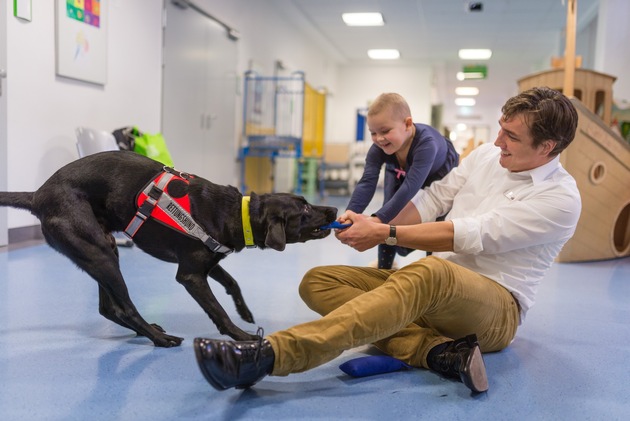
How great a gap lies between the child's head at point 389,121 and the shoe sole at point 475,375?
3.55ft

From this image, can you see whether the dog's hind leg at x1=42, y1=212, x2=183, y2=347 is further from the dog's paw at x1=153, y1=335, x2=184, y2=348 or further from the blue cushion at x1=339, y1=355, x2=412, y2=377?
the blue cushion at x1=339, y1=355, x2=412, y2=377

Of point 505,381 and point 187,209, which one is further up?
point 187,209

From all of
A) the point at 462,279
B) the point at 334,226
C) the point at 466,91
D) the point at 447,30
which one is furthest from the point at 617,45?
the point at 466,91

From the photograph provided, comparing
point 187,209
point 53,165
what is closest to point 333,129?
point 53,165

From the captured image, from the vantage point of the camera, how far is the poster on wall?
12.8 ft

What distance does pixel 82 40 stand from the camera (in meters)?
4.09

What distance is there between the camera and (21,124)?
11.8 ft

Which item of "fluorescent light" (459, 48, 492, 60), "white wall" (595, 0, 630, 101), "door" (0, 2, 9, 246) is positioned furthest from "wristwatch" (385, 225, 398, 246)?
"fluorescent light" (459, 48, 492, 60)

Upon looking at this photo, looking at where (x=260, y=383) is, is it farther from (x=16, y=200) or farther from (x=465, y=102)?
(x=465, y=102)

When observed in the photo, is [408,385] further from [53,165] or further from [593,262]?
[53,165]

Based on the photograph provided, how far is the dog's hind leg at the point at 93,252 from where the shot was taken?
1.66m

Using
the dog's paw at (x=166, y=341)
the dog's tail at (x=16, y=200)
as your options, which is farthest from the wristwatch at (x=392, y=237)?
the dog's tail at (x=16, y=200)

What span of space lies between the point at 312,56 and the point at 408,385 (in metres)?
9.93

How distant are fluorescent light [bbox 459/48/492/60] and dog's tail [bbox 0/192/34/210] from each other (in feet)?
33.7
